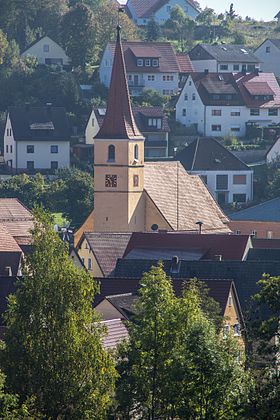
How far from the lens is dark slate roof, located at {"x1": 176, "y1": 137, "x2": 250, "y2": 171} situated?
9319cm

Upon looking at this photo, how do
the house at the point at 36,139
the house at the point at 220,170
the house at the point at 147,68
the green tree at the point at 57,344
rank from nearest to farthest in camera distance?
the green tree at the point at 57,344, the house at the point at 220,170, the house at the point at 36,139, the house at the point at 147,68

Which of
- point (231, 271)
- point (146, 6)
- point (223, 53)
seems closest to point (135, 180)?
point (231, 271)

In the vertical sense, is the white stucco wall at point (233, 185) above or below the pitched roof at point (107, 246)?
below

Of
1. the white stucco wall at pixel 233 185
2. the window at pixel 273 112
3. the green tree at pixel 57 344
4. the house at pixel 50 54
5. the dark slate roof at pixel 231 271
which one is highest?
the green tree at pixel 57 344

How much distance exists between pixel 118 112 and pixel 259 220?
33.1ft

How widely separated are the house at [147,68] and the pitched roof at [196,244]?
39720mm

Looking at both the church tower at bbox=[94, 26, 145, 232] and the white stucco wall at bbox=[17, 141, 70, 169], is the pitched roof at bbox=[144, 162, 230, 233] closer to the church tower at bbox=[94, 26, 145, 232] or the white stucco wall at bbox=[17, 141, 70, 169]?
the church tower at bbox=[94, 26, 145, 232]

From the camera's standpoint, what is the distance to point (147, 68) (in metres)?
108

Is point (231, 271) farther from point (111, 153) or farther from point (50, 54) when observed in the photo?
point (50, 54)

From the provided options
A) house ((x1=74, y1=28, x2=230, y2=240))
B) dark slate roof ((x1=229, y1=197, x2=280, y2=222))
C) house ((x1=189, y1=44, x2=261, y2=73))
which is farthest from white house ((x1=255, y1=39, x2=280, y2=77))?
house ((x1=74, y1=28, x2=230, y2=240))

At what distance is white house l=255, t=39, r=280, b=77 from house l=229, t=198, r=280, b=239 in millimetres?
29514

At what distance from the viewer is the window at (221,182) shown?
93375 mm

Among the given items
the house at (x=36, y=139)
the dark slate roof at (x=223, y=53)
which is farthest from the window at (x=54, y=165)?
the dark slate roof at (x=223, y=53)

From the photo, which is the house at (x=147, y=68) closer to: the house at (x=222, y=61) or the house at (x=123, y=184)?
the house at (x=222, y=61)
